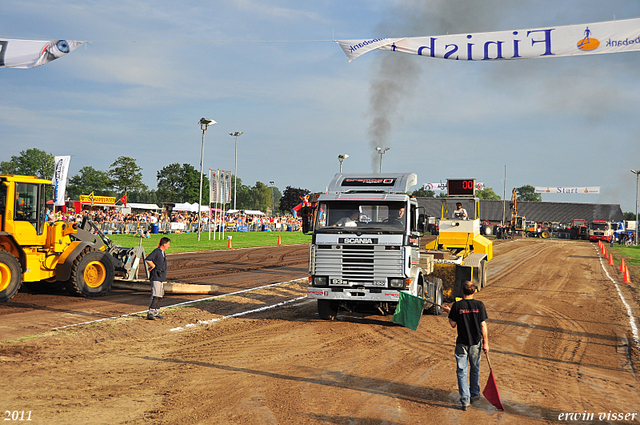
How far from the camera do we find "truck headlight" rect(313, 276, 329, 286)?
10.8 meters

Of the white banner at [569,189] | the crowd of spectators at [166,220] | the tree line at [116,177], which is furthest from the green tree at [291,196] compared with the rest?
the white banner at [569,189]

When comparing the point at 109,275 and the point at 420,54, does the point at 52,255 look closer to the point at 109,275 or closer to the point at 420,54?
the point at 109,275

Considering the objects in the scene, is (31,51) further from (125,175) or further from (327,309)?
(125,175)

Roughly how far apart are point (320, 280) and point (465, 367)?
4.92 m

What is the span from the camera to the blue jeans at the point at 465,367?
623cm

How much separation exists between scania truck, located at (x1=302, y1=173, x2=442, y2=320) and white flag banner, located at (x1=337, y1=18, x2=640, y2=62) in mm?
3394

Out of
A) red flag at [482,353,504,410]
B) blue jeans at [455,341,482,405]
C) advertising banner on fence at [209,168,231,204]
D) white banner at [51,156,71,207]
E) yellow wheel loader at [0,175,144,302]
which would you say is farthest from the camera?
advertising banner on fence at [209,168,231,204]

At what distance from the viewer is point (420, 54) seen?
11688 mm

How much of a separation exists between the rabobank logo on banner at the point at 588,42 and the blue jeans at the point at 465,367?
25.7 feet

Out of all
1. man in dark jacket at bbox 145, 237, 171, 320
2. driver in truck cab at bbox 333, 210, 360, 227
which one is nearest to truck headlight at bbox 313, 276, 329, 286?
driver in truck cab at bbox 333, 210, 360, 227

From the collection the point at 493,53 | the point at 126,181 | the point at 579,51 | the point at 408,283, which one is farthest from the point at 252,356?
the point at 126,181

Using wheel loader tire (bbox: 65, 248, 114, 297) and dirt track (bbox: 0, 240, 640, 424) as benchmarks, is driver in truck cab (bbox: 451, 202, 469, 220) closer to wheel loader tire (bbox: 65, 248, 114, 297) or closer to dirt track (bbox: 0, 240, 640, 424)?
dirt track (bbox: 0, 240, 640, 424)

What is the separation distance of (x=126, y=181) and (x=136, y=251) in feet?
340

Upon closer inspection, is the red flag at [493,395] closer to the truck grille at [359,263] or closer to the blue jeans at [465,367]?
the blue jeans at [465,367]
